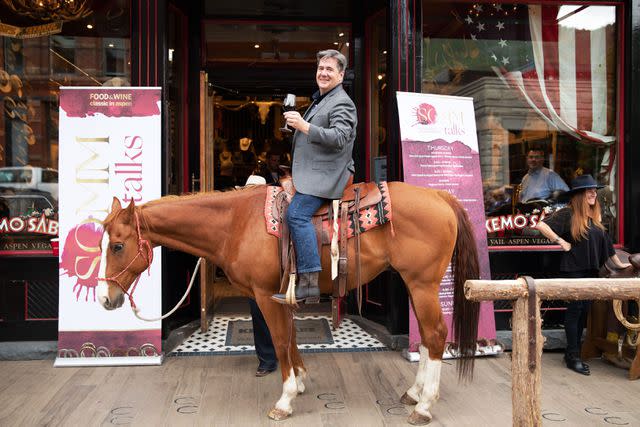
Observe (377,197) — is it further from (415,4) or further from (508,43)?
(508,43)

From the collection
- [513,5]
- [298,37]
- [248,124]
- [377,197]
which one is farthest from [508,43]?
[248,124]

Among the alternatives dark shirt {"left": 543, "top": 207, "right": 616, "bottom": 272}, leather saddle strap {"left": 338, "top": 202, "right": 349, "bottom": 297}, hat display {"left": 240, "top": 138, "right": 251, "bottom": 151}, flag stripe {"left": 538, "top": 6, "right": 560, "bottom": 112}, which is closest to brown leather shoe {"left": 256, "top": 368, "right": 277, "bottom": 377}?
leather saddle strap {"left": 338, "top": 202, "right": 349, "bottom": 297}

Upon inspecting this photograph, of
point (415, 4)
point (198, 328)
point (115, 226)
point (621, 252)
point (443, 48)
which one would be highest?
point (415, 4)

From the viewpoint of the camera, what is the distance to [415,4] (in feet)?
17.7

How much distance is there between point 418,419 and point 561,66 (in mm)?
4046

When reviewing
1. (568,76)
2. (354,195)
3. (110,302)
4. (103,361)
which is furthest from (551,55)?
(103,361)

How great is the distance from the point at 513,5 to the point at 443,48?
2.85 ft

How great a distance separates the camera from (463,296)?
4035 mm

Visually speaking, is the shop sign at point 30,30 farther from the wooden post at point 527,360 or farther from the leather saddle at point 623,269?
the leather saddle at point 623,269

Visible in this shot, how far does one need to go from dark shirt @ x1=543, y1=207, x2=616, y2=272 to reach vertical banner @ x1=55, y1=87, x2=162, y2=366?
357 cm

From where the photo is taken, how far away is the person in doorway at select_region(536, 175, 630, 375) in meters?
4.88

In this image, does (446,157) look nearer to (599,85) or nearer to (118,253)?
(599,85)

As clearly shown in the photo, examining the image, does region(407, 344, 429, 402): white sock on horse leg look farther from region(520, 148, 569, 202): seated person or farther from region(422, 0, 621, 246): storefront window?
region(520, 148, 569, 202): seated person

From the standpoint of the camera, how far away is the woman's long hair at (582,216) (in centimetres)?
488
